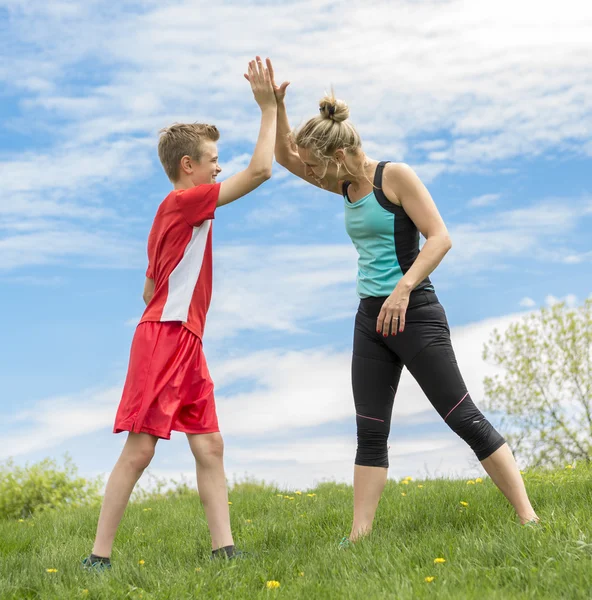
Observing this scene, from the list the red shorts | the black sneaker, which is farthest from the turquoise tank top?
the black sneaker

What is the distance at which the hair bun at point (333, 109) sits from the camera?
4.23 m

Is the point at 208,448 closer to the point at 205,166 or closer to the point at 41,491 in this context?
the point at 205,166

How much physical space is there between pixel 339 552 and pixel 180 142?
8.42ft

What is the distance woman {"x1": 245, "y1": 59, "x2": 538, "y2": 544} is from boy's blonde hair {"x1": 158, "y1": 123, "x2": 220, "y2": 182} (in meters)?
0.52

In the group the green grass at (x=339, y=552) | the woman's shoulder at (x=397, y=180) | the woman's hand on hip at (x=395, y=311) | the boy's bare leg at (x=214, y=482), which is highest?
the woman's shoulder at (x=397, y=180)

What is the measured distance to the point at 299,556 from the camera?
412cm

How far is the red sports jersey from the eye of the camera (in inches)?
162

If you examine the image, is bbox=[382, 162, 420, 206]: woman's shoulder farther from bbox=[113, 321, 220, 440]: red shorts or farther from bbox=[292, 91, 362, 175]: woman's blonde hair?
bbox=[113, 321, 220, 440]: red shorts

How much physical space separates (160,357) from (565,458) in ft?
22.8

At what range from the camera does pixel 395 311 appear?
401 centimetres

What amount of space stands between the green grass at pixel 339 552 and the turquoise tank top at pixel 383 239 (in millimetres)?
1482

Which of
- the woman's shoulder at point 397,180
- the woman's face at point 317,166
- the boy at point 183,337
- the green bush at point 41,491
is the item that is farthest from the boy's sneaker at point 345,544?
Answer: the green bush at point 41,491

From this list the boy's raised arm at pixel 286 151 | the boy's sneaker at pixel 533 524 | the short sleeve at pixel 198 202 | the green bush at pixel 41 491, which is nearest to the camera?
the boy's sneaker at pixel 533 524

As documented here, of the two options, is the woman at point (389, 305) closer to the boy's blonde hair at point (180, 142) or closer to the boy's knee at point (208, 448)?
the boy's blonde hair at point (180, 142)
